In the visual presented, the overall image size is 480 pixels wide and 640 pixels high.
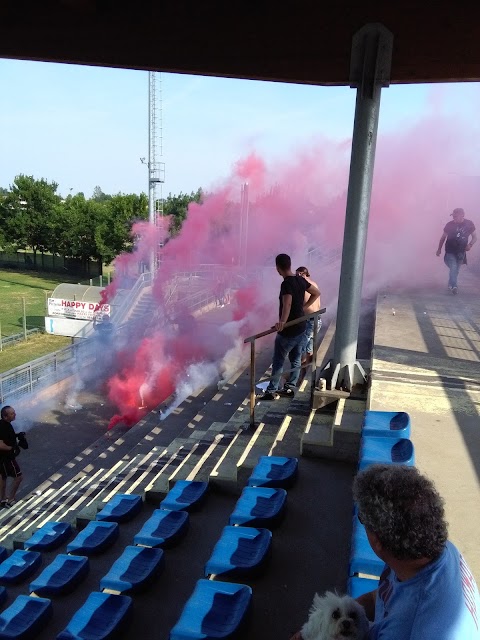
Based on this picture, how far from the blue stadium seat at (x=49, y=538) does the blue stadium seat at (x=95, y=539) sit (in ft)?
2.07

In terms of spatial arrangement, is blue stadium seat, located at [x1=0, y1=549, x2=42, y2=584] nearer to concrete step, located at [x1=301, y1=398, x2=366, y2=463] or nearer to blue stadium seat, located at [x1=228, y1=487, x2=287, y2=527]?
blue stadium seat, located at [x1=228, y1=487, x2=287, y2=527]

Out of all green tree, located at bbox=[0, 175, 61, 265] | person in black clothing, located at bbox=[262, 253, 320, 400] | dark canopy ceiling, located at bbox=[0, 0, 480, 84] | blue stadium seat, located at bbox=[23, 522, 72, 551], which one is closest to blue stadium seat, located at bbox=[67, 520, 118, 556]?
blue stadium seat, located at bbox=[23, 522, 72, 551]

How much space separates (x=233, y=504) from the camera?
175 inches

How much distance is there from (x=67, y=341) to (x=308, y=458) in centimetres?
2444

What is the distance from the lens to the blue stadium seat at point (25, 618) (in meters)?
3.26

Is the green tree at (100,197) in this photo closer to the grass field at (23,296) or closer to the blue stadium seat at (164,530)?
the grass field at (23,296)

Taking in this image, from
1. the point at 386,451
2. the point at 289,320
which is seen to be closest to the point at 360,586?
the point at 386,451

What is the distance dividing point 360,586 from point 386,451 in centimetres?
110

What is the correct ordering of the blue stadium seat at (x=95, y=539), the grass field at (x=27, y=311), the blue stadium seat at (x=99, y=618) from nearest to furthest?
the blue stadium seat at (x=99, y=618) < the blue stadium seat at (x=95, y=539) < the grass field at (x=27, y=311)

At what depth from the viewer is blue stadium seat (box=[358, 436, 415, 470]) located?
300 centimetres

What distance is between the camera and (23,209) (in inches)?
2141

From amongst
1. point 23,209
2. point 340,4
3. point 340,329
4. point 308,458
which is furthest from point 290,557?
point 23,209

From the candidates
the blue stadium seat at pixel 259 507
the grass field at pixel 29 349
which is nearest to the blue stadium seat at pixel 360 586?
the blue stadium seat at pixel 259 507

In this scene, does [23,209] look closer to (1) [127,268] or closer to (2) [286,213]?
(1) [127,268]
